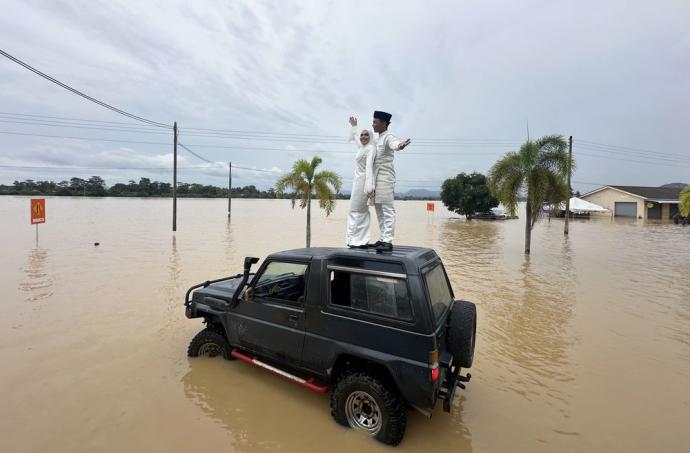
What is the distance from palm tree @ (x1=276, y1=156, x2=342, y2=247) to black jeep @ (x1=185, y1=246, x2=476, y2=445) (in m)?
12.1

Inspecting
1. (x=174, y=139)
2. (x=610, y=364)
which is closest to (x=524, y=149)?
(x=610, y=364)

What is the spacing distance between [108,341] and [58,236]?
61.5 feet

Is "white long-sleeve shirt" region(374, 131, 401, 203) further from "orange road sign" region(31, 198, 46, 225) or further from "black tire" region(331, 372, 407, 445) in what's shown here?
"orange road sign" region(31, 198, 46, 225)

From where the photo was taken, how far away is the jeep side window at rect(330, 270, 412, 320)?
3.52 m

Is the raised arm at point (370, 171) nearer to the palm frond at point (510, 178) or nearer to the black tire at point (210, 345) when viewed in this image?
the black tire at point (210, 345)

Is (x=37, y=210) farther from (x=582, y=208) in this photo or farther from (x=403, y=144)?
(x=582, y=208)

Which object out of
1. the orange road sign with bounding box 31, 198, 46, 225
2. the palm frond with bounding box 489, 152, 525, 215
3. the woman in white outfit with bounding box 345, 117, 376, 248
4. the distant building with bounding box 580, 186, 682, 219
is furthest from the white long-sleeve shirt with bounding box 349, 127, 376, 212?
the distant building with bounding box 580, 186, 682, 219

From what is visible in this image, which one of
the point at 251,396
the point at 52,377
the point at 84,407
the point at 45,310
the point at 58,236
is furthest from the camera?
the point at 58,236

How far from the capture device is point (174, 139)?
2423cm

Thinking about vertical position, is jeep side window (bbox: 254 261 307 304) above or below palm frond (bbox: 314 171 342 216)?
below

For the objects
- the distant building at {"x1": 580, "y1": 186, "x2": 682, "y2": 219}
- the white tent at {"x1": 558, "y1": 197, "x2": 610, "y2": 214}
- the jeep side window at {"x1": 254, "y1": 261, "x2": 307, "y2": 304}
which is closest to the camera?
the jeep side window at {"x1": 254, "y1": 261, "x2": 307, "y2": 304}

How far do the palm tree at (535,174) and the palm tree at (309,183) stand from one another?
8.02 metres

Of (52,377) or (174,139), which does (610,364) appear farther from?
(174,139)

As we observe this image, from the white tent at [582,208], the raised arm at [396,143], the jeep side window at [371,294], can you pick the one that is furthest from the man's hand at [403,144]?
the white tent at [582,208]
